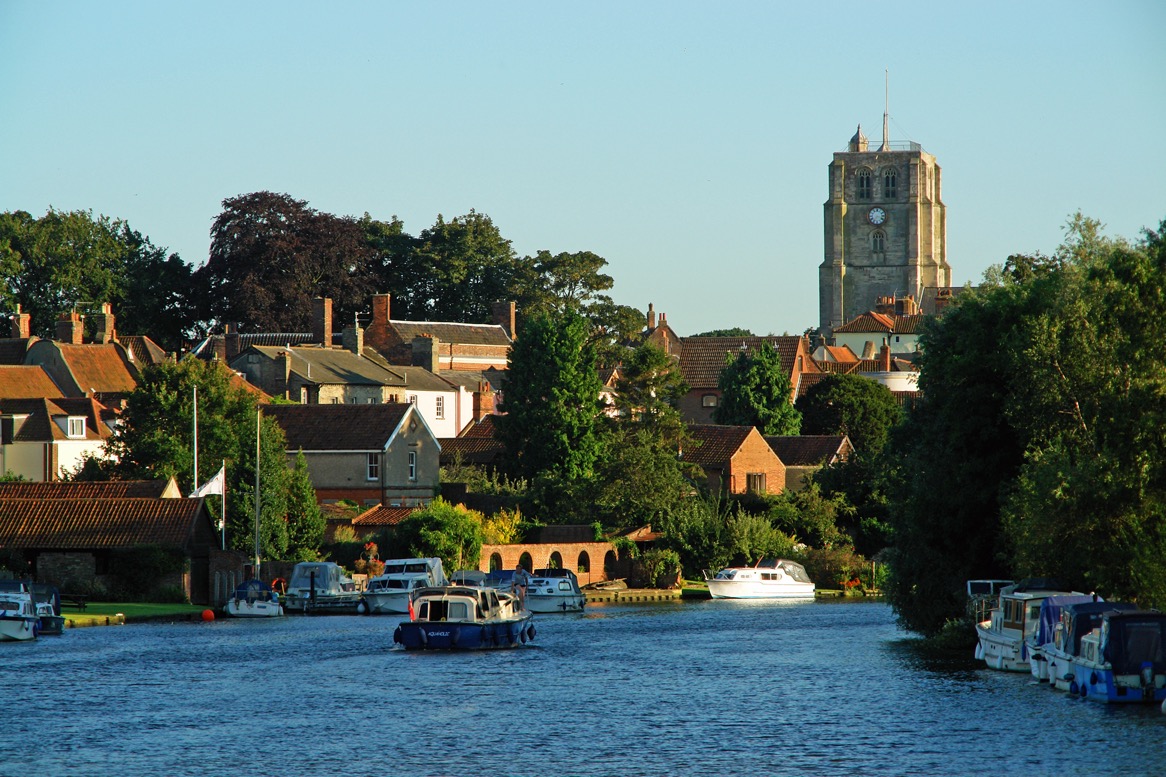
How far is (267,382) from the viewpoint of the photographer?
11550 cm

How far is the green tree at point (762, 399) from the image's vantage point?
123 metres

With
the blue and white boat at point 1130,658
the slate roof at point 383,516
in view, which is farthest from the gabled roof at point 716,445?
the blue and white boat at point 1130,658

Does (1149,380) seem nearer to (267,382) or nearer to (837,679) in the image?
(837,679)

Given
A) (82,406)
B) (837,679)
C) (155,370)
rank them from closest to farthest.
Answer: (837,679) < (155,370) < (82,406)

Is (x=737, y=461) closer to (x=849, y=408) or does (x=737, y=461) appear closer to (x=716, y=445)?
(x=716, y=445)

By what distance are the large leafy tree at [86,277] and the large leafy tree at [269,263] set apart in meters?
4.69

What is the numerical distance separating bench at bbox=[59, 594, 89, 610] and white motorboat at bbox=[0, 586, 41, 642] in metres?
9.52

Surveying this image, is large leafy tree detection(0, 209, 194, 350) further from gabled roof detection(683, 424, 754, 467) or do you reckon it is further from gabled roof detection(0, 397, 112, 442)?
gabled roof detection(683, 424, 754, 467)

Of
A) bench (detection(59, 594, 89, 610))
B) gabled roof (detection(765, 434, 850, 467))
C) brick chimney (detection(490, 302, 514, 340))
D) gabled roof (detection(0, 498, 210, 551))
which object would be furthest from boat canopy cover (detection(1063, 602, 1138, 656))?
brick chimney (detection(490, 302, 514, 340))

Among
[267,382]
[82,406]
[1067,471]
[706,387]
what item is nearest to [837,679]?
[1067,471]

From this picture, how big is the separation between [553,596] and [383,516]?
38.2 feet

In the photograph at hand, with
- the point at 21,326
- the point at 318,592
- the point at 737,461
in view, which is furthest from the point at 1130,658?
the point at 21,326

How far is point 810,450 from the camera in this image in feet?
369

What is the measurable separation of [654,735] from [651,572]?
2218 inches
